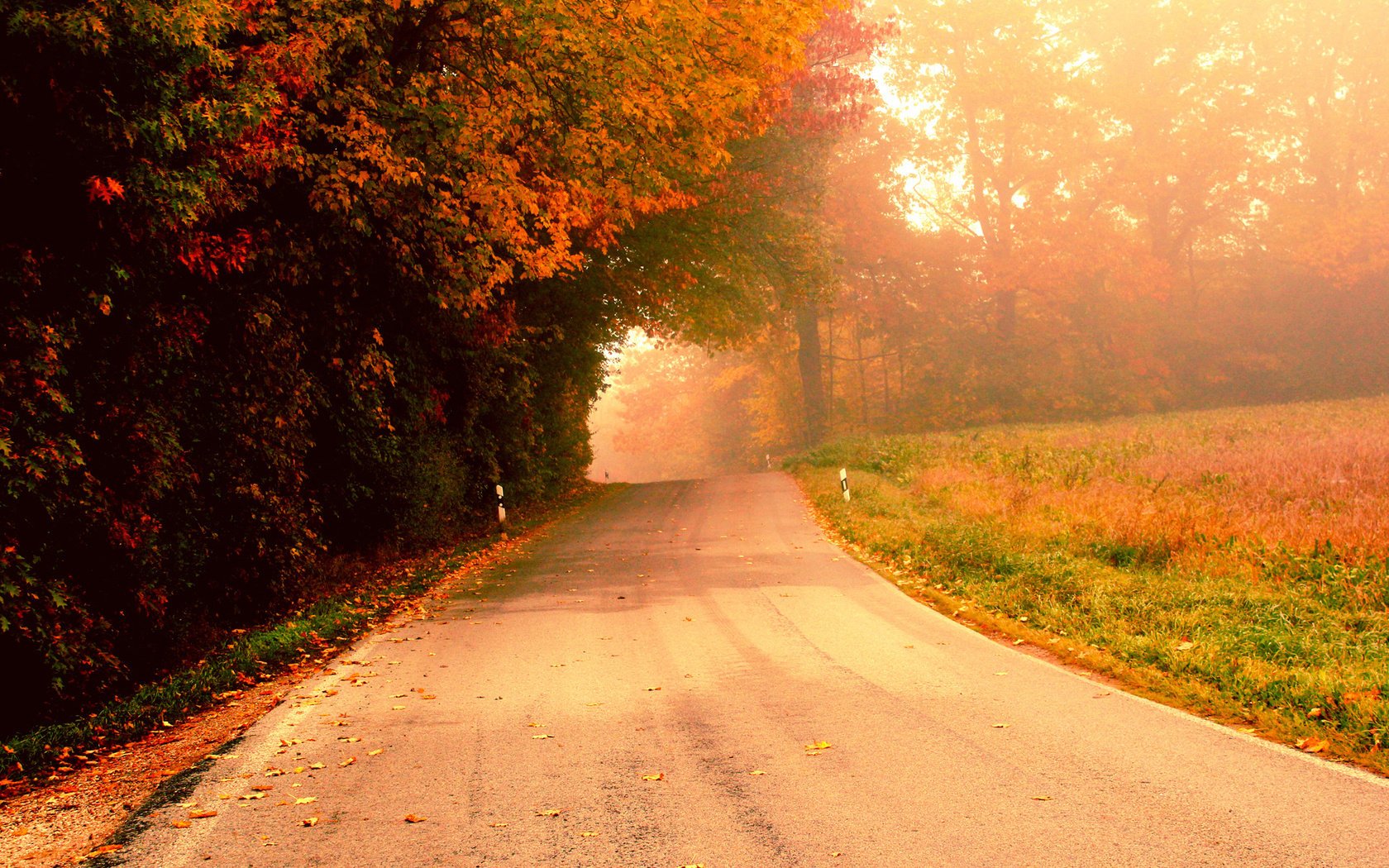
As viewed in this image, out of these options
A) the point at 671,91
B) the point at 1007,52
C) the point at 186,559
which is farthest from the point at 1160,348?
the point at 186,559

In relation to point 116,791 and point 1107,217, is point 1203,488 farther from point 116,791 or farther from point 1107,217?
point 1107,217

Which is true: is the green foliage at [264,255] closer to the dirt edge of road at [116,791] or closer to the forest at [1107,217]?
the dirt edge of road at [116,791]

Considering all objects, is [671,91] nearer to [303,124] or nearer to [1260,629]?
[303,124]

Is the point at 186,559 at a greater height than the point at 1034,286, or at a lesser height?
lesser

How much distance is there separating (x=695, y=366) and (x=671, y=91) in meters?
53.8

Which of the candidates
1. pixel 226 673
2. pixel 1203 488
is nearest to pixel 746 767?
pixel 226 673

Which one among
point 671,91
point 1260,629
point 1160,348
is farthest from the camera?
point 1160,348

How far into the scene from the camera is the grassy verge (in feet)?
20.6

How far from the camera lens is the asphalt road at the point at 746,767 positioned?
4.31 meters

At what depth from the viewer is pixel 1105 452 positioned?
72.9ft

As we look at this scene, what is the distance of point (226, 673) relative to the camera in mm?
8062

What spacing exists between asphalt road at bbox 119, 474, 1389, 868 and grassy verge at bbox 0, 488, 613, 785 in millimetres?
632

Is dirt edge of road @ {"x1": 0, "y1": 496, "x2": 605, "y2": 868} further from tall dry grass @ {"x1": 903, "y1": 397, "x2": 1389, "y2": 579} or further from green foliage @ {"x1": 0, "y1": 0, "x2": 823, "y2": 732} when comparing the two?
tall dry grass @ {"x1": 903, "y1": 397, "x2": 1389, "y2": 579}

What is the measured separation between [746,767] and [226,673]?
4.90 meters
